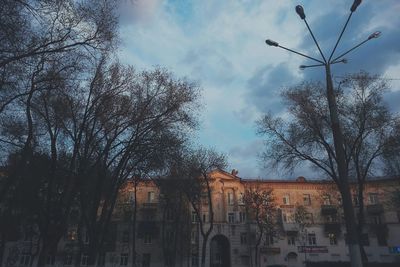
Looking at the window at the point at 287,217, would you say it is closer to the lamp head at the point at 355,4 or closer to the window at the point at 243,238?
the window at the point at 243,238

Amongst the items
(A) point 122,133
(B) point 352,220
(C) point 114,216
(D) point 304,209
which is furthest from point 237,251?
(B) point 352,220

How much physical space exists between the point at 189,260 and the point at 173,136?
34273 mm

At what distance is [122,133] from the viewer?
2558 centimetres

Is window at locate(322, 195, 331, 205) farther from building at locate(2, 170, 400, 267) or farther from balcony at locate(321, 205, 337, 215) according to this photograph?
balcony at locate(321, 205, 337, 215)

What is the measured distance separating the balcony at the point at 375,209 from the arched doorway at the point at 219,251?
21.3 meters

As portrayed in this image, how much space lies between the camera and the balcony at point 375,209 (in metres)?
58.8

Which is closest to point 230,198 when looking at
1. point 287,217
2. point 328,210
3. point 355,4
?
point 287,217

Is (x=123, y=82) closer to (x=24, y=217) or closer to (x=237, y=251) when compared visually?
(x=24, y=217)

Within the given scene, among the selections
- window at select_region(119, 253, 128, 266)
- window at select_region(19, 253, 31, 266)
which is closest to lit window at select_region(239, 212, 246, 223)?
window at select_region(119, 253, 128, 266)

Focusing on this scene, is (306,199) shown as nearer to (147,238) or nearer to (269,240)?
(269,240)

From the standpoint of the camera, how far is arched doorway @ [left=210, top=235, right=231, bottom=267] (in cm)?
5881

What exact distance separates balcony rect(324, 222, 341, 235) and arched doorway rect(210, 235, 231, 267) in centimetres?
1440

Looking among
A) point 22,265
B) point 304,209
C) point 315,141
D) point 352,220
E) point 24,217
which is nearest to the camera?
point 352,220

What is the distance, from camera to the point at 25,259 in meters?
57.2
